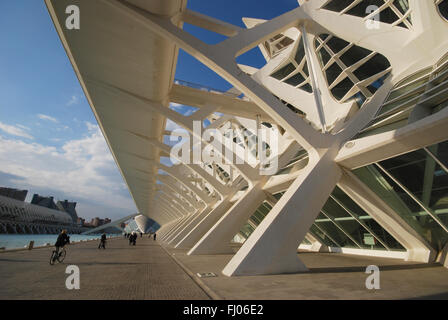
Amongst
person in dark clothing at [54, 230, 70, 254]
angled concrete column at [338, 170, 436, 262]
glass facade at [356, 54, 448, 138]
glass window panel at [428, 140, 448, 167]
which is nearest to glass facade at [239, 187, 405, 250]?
angled concrete column at [338, 170, 436, 262]

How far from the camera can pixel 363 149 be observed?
23.7ft

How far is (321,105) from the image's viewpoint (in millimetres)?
9336

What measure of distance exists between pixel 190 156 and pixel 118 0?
12681 millimetres

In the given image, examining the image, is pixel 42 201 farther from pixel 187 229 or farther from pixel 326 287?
pixel 326 287

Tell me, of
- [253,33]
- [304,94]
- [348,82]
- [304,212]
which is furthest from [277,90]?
[304,212]

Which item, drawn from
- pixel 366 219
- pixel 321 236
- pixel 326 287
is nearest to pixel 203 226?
pixel 321 236

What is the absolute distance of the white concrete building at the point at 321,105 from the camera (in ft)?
22.2

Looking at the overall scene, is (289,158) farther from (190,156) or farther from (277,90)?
(190,156)

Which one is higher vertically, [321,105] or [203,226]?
[321,105]

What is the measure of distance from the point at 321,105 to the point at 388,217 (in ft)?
15.5

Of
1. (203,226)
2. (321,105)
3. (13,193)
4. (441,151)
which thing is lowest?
(203,226)

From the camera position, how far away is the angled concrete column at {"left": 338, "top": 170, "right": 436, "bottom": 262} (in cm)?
900

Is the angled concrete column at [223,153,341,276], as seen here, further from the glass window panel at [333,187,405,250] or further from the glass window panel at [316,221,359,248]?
the glass window panel at [316,221,359,248]

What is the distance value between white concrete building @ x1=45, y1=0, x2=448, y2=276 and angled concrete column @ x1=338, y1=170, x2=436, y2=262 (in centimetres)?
4
